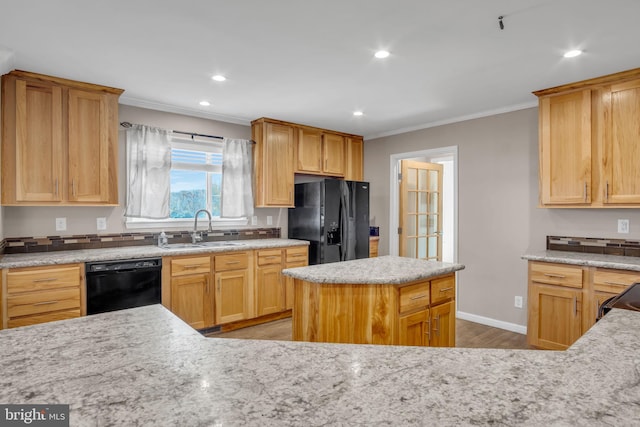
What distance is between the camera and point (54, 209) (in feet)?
10.7

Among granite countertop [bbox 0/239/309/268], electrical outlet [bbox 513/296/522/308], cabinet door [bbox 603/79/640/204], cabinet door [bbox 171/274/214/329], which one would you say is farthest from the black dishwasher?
cabinet door [bbox 603/79/640/204]

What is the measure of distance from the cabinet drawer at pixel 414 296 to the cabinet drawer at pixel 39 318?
2.48m

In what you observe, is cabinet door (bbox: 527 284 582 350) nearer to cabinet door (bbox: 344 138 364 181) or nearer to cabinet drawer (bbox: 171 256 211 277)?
cabinet door (bbox: 344 138 364 181)

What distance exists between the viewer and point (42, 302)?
2.70m

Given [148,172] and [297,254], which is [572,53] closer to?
[297,254]

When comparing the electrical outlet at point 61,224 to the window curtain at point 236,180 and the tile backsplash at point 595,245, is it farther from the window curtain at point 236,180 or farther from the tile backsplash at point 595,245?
the tile backsplash at point 595,245

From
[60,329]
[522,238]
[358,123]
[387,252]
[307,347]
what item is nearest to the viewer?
[307,347]

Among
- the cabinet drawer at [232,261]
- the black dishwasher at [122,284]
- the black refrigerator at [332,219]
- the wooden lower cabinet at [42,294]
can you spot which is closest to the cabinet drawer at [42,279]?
the wooden lower cabinet at [42,294]

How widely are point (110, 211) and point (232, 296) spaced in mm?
1449

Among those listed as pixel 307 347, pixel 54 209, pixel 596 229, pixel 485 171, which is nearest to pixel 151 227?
pixel 54 209

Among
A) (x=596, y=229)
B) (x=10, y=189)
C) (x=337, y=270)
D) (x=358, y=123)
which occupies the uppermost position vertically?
(x=358, y=123)

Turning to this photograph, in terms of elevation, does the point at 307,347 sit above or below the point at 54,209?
below

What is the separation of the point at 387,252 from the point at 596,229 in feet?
7.75

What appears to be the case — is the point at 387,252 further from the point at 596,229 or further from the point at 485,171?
the point at 596,229
